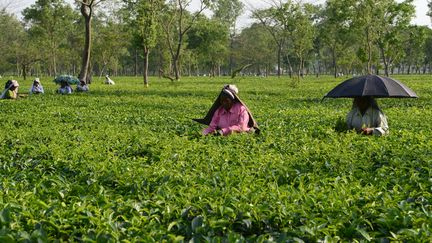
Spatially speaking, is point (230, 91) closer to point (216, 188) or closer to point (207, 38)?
point (216, 188)

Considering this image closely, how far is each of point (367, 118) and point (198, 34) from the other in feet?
200

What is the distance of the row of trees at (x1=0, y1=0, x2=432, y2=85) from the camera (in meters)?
40.6

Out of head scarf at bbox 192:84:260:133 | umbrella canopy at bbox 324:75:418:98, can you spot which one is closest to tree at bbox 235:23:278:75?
head scarf at bbox 192:84:260:133

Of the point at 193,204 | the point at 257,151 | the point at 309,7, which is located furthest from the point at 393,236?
the point at 309,7

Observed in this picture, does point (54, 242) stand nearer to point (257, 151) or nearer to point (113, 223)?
point (113, 223)

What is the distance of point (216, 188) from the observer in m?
4.64

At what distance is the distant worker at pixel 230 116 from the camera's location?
9.14 meters

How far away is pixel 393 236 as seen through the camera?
11.5 feet

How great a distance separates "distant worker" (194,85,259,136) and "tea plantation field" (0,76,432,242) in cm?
44

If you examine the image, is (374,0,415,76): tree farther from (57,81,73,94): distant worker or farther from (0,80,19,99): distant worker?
(0,80,19,99): distant worker

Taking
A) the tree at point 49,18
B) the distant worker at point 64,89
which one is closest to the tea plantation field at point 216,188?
the distant worker at point 64,89

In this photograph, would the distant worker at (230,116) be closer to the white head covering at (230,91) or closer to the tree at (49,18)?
the white head covering at (230,91)

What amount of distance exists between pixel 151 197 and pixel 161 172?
0.77 meters

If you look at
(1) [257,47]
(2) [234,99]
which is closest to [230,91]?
(2) [234,99]
